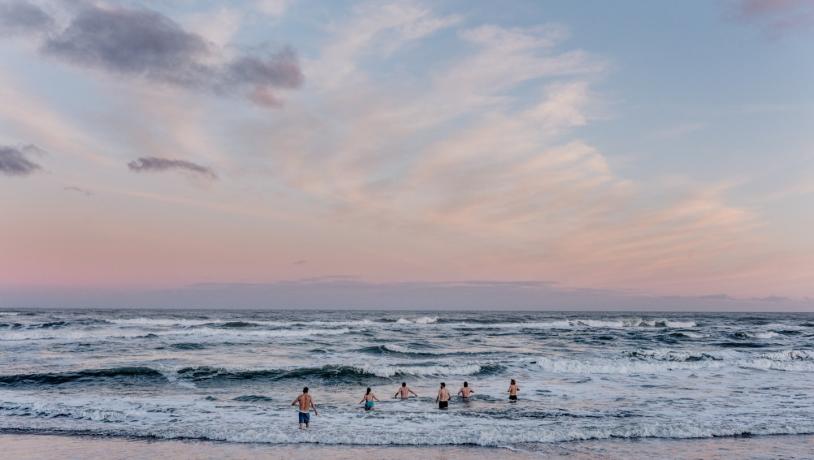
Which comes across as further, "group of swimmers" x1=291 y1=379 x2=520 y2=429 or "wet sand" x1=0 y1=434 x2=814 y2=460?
"group of swimmers" x1=291 y1=379 x2=520 y2=429

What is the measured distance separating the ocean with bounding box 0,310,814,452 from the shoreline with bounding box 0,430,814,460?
1.53 ft

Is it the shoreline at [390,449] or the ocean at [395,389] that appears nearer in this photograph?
the shoreline at [390,449]

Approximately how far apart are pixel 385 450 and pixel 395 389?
10.2m

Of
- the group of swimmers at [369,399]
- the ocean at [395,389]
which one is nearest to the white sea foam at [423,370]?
the ocean at [395,389]

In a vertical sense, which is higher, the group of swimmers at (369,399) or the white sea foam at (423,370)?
the group of swimmers at (369,399)

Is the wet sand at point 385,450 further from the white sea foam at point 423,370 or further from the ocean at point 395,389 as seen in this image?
the white sea foam at point 423,370

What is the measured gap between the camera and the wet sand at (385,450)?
14.2 m

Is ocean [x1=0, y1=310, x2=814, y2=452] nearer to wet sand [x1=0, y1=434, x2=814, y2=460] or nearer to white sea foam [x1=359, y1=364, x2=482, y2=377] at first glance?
white sea foam [x1=359, y1=364, x2=482, y2=377]

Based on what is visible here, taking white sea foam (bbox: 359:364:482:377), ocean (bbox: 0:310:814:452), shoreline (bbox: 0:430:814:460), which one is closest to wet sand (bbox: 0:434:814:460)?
shoreline (bbox: 0:430:814:460)

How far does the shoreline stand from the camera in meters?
14.2

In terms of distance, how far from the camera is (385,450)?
48.9ft

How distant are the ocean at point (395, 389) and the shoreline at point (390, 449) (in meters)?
0.47

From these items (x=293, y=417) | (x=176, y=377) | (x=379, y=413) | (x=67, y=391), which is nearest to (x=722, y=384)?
(x=379, y=413)

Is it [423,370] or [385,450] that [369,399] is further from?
[423,370]
